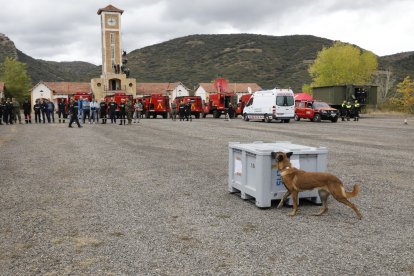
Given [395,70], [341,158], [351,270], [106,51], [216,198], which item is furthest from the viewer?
[395,70]

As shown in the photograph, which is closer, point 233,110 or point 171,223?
point 171,223

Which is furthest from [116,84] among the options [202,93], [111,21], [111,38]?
[202,93]

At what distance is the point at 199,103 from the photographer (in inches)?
1533

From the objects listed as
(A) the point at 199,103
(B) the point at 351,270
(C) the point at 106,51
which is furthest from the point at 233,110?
(C) the point at 106,51

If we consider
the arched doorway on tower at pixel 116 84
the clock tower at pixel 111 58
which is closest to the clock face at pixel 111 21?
the clock tower at pixel 111 58

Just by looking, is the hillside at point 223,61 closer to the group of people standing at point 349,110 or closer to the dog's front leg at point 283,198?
the group of people standing at point 349,110

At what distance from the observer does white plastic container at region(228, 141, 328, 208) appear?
19.9ft

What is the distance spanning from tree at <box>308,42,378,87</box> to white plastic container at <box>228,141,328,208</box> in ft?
192

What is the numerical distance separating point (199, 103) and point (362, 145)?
25137 millimetres

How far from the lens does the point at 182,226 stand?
17.7 ft

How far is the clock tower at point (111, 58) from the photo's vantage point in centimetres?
7400

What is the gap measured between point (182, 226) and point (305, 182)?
5.80 feet

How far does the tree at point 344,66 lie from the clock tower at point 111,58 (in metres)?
32.7

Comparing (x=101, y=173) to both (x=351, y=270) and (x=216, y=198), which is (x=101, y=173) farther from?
(x=351, y=270)
